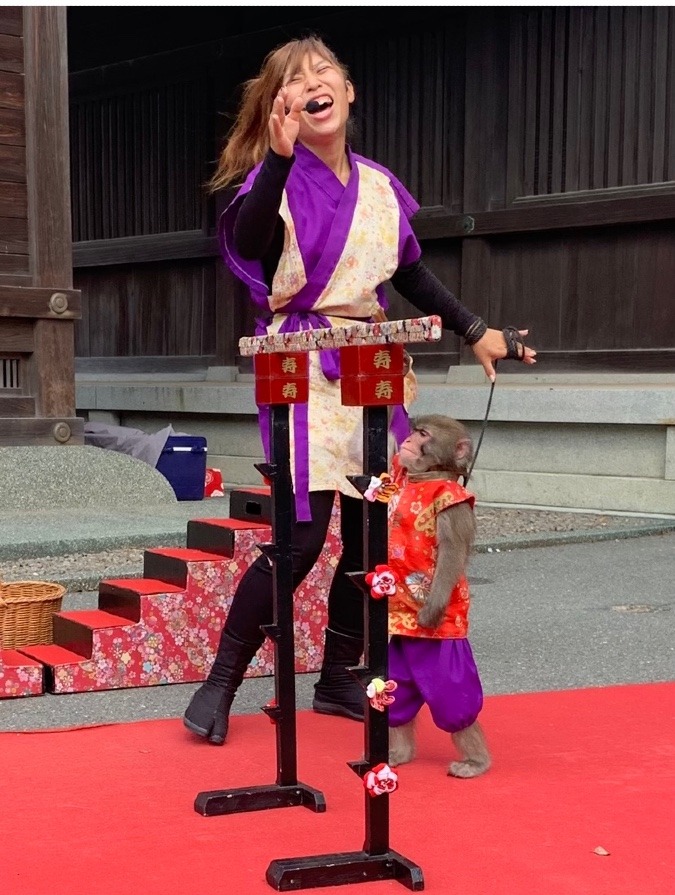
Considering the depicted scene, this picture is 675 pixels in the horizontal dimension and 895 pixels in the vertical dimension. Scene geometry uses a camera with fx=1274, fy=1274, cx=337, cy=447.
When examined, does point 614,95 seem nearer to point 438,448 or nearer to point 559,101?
point 559,101

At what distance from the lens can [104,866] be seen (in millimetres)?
2443

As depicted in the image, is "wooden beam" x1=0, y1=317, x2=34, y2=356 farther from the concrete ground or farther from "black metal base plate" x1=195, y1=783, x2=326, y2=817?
"black metal base plate" x1=195, y1=783, x2=326, y2=817

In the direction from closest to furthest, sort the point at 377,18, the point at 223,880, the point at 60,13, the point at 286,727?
the point at 223,880
the point at 286,727
the point at 60,13
the point at 377,18

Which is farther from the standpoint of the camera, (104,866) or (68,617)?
(68,617)

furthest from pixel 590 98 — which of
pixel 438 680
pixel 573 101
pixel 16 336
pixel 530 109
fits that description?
pixel 438 680

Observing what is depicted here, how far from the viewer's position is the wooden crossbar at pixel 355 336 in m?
2.31

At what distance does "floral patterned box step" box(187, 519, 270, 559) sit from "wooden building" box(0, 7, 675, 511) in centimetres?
383

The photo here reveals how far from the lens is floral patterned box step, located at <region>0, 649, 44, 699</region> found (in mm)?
3855

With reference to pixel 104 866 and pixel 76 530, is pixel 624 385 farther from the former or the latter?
pixel 104 866

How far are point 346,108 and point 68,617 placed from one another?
189cm

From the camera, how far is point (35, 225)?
7.97m

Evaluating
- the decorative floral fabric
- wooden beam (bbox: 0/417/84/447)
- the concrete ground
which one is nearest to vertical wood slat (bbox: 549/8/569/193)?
the concrete ground

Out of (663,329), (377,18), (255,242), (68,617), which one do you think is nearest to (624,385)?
(663,329)

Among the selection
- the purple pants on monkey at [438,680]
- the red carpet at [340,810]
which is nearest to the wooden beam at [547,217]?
the red carpet at [340,810]
